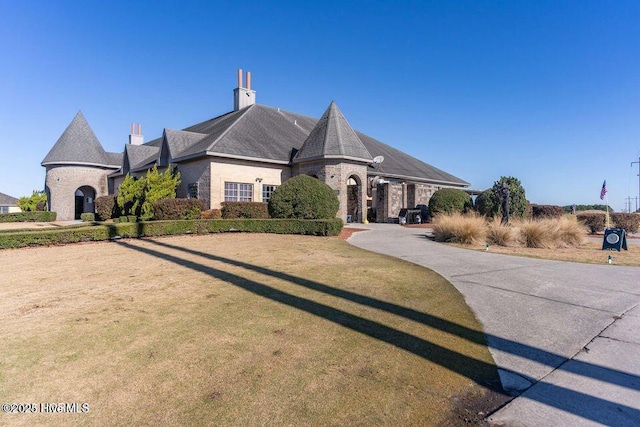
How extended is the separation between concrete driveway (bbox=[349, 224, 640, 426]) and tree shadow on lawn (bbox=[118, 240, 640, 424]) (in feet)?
0.05

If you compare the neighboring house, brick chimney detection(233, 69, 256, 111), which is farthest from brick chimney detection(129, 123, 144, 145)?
the neighboring house

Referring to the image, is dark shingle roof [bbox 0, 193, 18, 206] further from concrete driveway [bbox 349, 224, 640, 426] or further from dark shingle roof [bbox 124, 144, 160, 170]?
concrete driveway [bbox 349, 224, 640, 426]

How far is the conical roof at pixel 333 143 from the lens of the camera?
20.8m

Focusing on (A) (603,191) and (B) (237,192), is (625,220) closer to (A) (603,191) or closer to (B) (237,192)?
(A) (603,191)

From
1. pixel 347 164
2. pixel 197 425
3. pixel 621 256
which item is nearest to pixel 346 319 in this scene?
pixel 197 425

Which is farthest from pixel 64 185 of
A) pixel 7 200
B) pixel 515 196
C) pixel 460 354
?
pixel 7 200

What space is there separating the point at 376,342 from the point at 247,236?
10682 mm

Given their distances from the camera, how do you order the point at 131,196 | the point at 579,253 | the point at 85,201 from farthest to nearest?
1. the point at 85,201
2. the point at 131,196
3. the point at 579,253

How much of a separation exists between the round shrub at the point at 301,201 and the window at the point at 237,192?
5110 millimetres

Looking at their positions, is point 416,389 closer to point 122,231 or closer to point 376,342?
point 376,342

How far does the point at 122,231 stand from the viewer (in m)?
12.9

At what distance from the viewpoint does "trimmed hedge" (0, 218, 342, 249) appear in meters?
Result: 11.1

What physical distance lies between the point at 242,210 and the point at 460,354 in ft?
51.4

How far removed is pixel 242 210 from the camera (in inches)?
709
